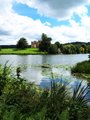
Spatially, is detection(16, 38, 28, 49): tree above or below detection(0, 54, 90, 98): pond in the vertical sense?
above

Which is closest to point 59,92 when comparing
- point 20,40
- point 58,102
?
point 58,102

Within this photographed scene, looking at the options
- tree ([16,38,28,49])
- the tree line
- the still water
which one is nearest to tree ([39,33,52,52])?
the tree line

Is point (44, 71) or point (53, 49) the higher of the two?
point (44, 71)

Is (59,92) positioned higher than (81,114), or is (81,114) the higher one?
(59,92)

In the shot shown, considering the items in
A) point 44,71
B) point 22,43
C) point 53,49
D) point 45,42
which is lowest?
point 53,49

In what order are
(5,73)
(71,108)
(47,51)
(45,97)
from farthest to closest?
(47,51) < (5,73) < (45,97) < (71,108)

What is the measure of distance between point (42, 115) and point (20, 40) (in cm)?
15568

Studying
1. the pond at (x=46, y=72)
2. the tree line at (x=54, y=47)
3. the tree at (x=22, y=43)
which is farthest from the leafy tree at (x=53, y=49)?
the pond at (x=46, y=72)

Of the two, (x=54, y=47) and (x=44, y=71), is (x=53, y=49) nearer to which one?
(x=54, y=47)

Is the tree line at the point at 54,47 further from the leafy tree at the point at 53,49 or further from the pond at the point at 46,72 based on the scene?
the pond at the point at 46,72

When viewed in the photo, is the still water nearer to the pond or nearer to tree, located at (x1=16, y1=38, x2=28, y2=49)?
the pond

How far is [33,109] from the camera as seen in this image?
527 centimetres

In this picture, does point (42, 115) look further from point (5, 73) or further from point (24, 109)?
point (5, 73)

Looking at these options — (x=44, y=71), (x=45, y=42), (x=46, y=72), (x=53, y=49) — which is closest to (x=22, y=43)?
(x=45, y=42)
